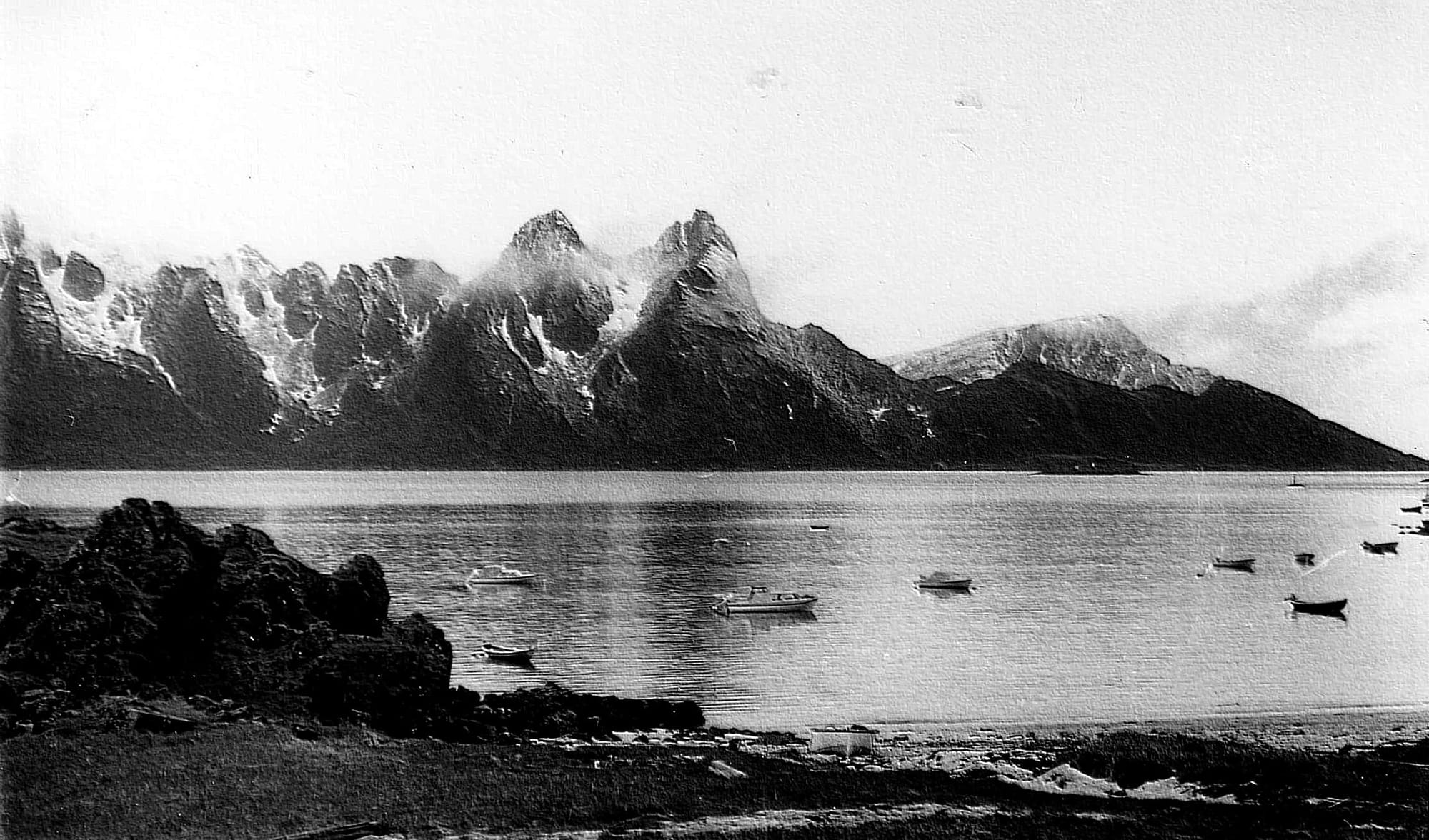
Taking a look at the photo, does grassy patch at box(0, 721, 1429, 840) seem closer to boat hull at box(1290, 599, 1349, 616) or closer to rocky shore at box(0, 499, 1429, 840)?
rocky shore at box(0, 499, 1429, 840)

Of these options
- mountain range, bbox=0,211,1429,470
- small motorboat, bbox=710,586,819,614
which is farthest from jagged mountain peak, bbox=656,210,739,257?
small motorboat, bbox=710,586,819,614

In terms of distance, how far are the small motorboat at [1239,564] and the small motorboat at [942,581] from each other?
101 centimetres

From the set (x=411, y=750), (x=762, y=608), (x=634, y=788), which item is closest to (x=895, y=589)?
(x=762, y=608)

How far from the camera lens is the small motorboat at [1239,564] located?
4.22 m

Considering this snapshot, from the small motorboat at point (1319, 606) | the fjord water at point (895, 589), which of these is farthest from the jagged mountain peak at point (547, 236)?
the small motorboat at point (1319, 606)

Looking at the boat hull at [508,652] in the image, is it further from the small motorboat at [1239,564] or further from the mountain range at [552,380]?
the small motorboat at [1239,564]

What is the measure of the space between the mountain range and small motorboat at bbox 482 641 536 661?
734 millimetres

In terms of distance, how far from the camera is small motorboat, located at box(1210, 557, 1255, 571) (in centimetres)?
422

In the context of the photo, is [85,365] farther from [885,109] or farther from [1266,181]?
[1266,181]

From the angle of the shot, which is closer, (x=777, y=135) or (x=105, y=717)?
(x=105, y=717)

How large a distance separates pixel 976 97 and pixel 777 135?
84cm

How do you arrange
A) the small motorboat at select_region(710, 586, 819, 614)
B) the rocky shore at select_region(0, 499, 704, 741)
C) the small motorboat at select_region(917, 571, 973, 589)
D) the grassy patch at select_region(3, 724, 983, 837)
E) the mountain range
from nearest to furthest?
the grassy patch at select_region(3, 724, 983, 837)
the rocky shore at select_region(0, 499, 704, 741)
the mountain range
the small motorboat at select_region(710, 586, 819, 614)
the small motorboat at select_region(917, 571, 973, 589)

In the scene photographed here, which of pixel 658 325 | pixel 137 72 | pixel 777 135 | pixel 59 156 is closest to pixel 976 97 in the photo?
pixel 777 135

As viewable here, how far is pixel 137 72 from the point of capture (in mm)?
4191
